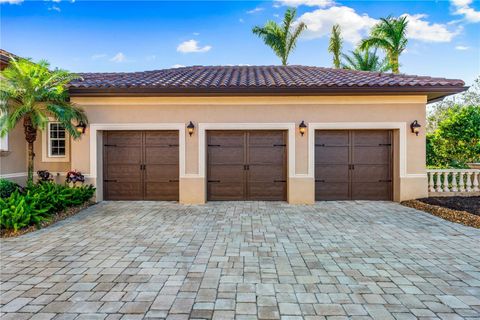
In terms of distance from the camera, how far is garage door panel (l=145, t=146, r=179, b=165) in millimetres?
8031

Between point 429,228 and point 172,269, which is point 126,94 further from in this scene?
point 429,228

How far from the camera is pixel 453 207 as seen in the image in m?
6.65

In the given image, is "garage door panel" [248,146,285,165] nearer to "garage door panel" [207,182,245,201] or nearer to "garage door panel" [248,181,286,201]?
"garage door panel" [248,181,286,201]

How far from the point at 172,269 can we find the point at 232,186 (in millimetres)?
4651

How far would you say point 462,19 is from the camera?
12031 millimetres

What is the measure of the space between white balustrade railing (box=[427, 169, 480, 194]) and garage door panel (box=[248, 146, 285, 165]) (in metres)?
4.59

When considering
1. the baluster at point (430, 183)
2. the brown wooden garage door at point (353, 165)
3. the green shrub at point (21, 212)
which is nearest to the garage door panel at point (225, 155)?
the brown wooden garage door at point (353, 165)

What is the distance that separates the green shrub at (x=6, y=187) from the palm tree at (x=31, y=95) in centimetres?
64

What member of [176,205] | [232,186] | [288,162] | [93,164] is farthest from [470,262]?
[93,164]

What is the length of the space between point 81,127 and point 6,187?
2.42 m

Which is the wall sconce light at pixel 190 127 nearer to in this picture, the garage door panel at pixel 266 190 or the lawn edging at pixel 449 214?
the garage door panel at pixel 266 190

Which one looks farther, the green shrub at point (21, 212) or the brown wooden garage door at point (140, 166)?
the brown wooden garage door at point (140, 166)

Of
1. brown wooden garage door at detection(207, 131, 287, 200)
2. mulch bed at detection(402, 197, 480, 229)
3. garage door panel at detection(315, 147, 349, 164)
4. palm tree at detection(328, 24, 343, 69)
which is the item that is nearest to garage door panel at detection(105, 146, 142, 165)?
brown wooden garage door at detection(207, 131, 287, 200)

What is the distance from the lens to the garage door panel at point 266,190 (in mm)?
7984
